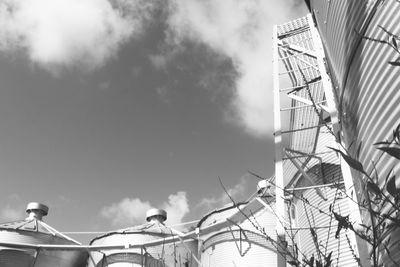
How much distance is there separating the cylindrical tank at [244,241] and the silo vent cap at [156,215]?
18.6ft

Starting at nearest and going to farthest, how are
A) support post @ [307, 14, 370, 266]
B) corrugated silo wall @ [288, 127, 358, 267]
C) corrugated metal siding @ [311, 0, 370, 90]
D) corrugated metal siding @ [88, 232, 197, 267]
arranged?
corrugated metal siding @ [311, 0, 370, 90] → support post @ [307, 14, 370, 266] → corrugated silo wall @ [288, 127, 358, 267] → corrugated metal siding @ [88, 232, 197, 267]

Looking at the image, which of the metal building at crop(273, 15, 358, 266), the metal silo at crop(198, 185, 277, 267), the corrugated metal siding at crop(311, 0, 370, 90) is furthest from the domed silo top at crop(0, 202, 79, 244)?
the corrugated metal siding at crop(311, 0, 370, 90)

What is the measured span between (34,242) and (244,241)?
1166 centimetres

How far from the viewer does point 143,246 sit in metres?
17.9

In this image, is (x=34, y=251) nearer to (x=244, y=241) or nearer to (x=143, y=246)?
(x=143, y=246)

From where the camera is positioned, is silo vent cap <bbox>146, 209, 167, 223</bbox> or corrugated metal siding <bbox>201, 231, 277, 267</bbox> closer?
corrugated metal siding <bbox>201, 231, 277, 267</bbox>

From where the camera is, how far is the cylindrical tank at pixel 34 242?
19.2 metres

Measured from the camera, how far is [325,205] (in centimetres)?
991

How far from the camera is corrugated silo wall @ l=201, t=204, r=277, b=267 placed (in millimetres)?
14586

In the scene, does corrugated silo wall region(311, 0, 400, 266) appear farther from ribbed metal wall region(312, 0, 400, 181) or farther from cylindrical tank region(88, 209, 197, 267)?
cylindrical tank region(88, 209, 197, 267)

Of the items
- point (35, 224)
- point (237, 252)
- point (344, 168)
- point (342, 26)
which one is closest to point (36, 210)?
point (35, 224)

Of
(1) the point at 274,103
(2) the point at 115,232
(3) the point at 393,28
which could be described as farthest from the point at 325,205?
(2) the point at 115,232

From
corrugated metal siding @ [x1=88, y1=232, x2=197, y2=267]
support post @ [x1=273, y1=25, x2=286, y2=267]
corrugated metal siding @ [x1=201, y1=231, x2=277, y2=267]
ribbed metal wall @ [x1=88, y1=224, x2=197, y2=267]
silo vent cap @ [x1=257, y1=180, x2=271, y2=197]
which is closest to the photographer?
support post @ [x1=273, y1=25, x2=286, y2=267]

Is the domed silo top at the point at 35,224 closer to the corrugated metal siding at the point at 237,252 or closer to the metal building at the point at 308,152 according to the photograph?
the corrugated metal siding at the point at 237,252
